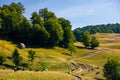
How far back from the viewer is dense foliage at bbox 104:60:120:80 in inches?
3988

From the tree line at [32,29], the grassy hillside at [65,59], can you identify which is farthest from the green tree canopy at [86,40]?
the tree line at [32,29]

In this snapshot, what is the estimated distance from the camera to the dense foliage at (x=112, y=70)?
101300mm

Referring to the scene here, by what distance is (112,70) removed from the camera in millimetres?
103938

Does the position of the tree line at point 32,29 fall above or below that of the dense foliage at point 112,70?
above

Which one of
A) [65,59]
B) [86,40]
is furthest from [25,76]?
[86,40]

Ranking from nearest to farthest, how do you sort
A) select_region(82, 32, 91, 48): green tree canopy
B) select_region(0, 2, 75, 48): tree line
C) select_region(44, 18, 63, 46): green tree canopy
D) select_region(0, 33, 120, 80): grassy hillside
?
select_region(0, 33, 120, 80): grassy hillside, select_region(0, 2, 75, 48): tree line, select_region(44, 18, 63, 46): green tree canopy, select_region(82, 32, 91, 48): green tree canopy

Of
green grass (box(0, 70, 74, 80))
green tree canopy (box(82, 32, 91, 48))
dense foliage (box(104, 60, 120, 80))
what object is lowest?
dense foliage (box(104, 60, 120, 80))

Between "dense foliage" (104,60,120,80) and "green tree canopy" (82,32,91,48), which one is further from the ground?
"green tree canopy" (82,32,91,48)

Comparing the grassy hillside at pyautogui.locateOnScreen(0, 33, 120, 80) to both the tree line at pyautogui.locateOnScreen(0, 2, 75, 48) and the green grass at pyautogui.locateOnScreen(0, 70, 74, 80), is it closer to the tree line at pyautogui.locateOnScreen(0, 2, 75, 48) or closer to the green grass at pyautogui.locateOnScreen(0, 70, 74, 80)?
the tree line at pyautogui.locateOnScreen(0, 2, 75, 48)

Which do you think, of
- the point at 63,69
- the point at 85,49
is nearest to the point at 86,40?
the point at 85,49

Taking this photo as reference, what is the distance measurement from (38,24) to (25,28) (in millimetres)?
6785

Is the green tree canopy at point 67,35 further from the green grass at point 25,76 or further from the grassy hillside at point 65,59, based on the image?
the green grass at point 25,76

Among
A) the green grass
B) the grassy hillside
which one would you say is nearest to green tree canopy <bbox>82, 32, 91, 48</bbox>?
the grassy hillside

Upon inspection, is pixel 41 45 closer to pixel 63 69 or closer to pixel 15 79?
pixel 63 69
